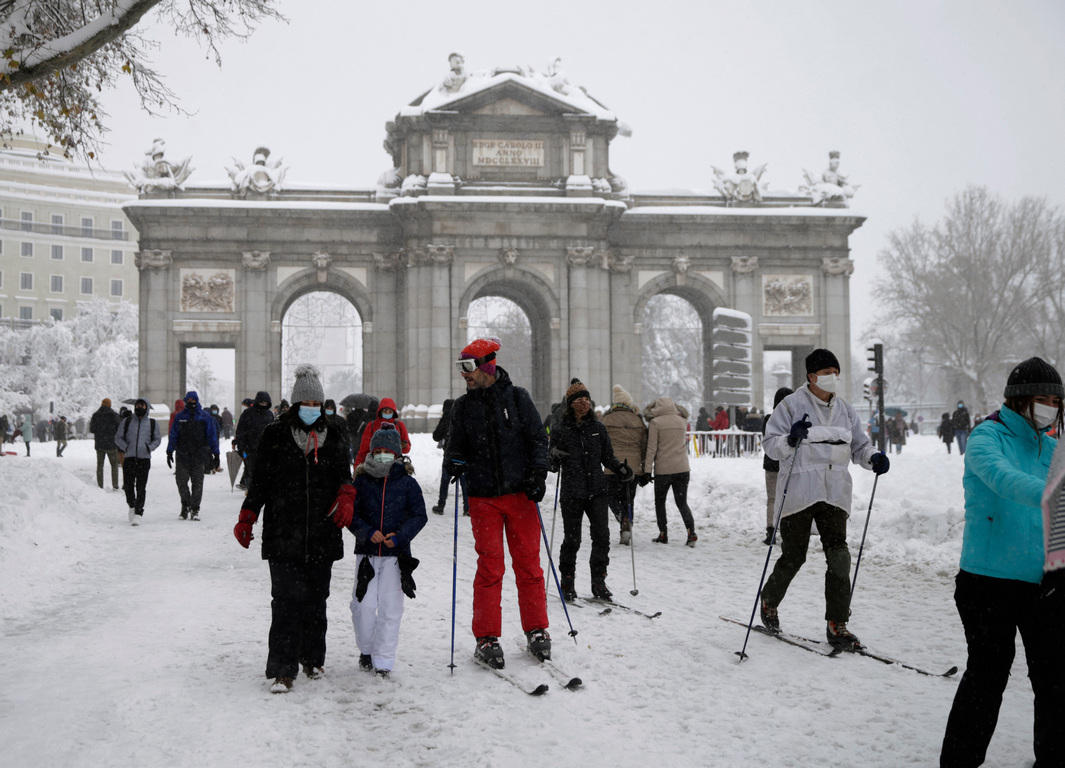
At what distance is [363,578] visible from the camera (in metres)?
6.14

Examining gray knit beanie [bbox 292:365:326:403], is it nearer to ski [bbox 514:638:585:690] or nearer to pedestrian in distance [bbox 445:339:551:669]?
pedestrian in distance [bbox 445:339:551:669]

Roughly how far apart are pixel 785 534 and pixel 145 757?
437 cm

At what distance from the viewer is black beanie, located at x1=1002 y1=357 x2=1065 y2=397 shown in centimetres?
417

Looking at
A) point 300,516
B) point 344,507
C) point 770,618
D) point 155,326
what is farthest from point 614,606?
point 155,326

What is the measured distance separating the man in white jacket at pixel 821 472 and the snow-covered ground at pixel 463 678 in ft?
1.52

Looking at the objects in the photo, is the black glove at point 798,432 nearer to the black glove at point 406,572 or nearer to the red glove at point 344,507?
the black glove at point 406,572

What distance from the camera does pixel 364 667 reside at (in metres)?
6.21

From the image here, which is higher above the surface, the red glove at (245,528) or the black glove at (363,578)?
the red glove at (245,528)

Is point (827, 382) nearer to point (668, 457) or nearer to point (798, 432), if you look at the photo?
point (798, 432)

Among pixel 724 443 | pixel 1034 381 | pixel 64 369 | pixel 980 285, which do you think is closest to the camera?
pixel 1034 381

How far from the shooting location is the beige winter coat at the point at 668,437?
12.8 m

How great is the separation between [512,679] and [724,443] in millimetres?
22423

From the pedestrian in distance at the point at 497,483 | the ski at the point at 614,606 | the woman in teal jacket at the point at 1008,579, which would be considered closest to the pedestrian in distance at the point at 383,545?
the pedestrian in distance at the point at 497,483

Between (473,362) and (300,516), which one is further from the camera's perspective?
(473,362)
